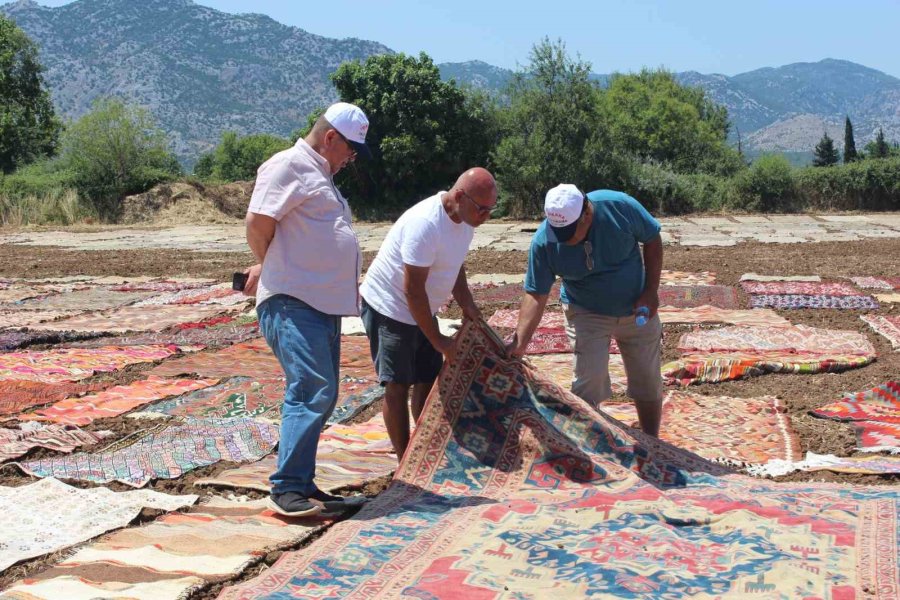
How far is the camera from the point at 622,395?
24.3 feet

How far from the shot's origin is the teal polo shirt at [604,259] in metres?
5.38

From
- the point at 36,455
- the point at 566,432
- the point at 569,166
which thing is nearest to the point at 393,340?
the point at 566,432

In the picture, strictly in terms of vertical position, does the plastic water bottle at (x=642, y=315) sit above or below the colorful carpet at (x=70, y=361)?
above

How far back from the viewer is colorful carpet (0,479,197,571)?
430 centimetres

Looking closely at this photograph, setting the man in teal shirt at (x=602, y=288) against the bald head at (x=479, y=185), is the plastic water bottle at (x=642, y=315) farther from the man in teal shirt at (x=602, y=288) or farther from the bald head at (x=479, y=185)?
the bald head at (x=479, y=185)

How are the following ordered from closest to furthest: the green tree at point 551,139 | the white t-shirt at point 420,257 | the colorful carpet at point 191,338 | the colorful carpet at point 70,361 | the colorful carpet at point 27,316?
the white t-shirt at point 420,257
the colorful carpet at point 70,361
the colorful carpet at point 191,338
the colorful carpet at point 27,316
the green tree at point 551,139

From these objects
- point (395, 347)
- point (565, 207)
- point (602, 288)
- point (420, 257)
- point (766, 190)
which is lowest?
point (395, 347)

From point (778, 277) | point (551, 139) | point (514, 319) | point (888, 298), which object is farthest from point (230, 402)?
point (551, 139)

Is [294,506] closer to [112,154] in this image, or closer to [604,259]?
[604,259]

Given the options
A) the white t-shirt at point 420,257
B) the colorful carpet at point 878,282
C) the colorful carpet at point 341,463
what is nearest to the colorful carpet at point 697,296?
the colorful carpet at point 878,282

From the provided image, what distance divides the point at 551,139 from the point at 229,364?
24.4 m

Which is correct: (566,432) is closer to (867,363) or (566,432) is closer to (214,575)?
(214,575)

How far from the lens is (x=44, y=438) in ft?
19.9

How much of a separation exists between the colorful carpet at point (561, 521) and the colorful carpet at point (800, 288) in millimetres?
7508
